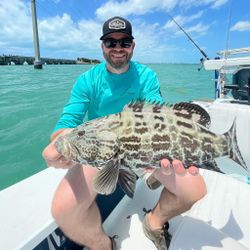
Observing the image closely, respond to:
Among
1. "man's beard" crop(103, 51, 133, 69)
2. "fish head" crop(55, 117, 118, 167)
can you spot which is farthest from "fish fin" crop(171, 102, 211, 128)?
"man's beard" crop(103, 51, 133, 69)

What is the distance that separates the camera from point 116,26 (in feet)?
9.03

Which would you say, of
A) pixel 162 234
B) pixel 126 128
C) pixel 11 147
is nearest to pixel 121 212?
pixel 162 234

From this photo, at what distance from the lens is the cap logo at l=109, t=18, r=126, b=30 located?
9.02 ft

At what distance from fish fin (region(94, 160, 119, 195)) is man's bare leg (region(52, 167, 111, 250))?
0.37m

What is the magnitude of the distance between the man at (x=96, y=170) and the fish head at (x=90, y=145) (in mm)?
134

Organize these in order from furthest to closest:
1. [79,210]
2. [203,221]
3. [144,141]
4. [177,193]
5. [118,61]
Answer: [118,61] < [203,221] < [177,193] < [79,210] < [144,141]

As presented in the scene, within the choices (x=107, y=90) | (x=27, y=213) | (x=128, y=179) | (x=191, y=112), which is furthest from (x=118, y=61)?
(x=27, y=213)

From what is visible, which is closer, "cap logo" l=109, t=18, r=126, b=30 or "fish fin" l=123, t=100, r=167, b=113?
"fish fin" l=123, t=100, r=167, b=113

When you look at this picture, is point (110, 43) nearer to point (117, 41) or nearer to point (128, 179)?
point (117, 41)

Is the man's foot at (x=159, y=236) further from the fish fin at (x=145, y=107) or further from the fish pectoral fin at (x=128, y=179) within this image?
the fish fin at (x=145, y=107)

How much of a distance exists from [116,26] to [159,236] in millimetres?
1972

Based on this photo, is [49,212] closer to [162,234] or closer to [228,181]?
[162,234]

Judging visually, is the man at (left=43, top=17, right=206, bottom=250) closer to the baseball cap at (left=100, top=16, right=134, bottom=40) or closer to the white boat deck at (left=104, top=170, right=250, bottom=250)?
the baseball cap at (left=100, top=16, right=134, bottom=40)

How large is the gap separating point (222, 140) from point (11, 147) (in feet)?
20.4
